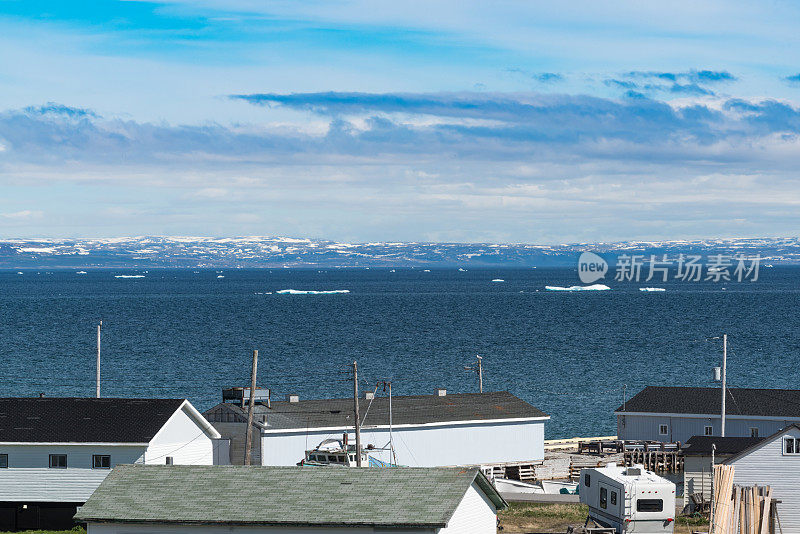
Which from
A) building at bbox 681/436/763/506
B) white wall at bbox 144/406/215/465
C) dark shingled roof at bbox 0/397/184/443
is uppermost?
dark shingled roof at bbox 0/397/184/443

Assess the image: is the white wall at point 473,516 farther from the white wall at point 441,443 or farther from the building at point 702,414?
the building at point 702,414

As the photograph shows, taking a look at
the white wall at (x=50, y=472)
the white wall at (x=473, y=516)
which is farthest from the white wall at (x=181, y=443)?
the white wall at (x=473, y=516)

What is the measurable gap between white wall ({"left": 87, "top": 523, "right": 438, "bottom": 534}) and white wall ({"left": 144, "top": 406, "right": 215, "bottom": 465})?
1315 cm

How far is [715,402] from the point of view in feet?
224

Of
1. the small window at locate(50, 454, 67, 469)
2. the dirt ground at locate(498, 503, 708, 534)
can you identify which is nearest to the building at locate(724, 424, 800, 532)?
the dirt ground at locate(498, 503, 708, 534)

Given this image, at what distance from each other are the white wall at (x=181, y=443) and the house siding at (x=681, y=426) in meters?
29.4

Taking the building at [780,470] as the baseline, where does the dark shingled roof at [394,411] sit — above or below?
above

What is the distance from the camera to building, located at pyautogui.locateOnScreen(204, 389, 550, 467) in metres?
57.4

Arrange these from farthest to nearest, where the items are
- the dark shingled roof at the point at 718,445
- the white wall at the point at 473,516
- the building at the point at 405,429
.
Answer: the building at the point at 405,429 → the dark shingled roof at the point at 718,445 → the white wall at the point at 473,516

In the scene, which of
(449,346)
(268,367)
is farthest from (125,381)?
(449,346)

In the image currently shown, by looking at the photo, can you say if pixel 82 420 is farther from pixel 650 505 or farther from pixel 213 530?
pixel 650 505

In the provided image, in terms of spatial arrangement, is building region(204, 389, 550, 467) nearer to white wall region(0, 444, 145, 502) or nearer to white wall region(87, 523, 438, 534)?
white wall region(0, 444, 145, 502)

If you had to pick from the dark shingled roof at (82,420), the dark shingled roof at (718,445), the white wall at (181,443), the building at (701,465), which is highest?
the dark shingled roof at (82,420)

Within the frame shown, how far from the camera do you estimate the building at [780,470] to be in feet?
148
